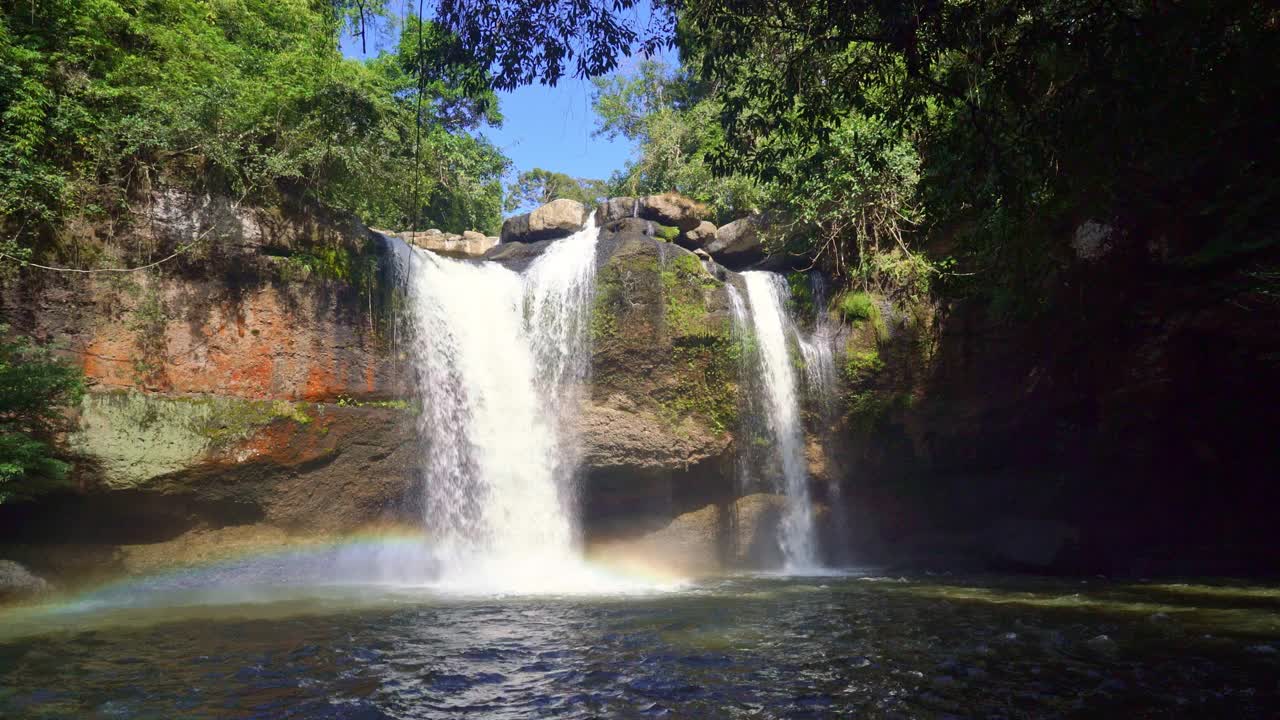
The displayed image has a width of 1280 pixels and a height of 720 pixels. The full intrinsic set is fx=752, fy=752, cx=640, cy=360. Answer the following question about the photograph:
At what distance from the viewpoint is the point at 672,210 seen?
1988 centimetres

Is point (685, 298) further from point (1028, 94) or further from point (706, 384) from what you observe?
point (1028, 94)

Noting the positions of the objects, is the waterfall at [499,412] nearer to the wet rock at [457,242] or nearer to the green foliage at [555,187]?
the wet rock at [457,242]

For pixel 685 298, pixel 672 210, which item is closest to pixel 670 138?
pixel 672 210

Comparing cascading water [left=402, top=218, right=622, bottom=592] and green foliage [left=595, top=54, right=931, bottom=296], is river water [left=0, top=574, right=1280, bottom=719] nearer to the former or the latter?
cascading water [left=402, top=218, right=622, bottom=592]

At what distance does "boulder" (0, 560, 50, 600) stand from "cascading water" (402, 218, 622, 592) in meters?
5.65

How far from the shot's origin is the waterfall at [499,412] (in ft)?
46.0

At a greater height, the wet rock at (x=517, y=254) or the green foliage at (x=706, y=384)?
the wet rock at (x=517, y=254)

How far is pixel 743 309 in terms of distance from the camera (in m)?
16.4

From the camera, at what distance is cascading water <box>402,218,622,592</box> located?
552 inches

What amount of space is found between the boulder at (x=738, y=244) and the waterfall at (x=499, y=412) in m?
4.44

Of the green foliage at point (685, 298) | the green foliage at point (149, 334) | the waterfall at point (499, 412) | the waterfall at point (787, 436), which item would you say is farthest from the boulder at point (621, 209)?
the green foliage at point (149, 334)

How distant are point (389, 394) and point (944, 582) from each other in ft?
34.1

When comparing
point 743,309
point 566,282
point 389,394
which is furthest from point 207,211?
point 743,309

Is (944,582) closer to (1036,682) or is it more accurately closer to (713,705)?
(1036,682)
